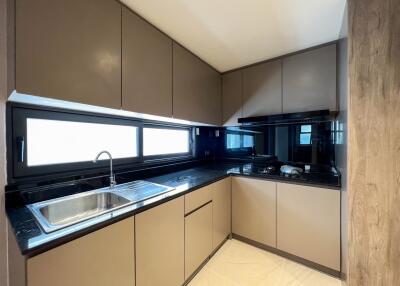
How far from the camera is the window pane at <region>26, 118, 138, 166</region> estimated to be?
45.3 inches

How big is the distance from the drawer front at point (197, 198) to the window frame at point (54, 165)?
646mm

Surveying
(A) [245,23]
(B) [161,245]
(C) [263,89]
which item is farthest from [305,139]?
(B) [161,245]

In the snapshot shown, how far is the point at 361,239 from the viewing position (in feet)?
3.47

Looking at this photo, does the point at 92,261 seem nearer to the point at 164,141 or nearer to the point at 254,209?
the point at 164,141

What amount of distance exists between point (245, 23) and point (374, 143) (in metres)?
1.31

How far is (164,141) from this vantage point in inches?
85.3

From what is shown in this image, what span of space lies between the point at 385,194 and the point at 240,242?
58.2 inches

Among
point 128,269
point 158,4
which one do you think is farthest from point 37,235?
point 158,4

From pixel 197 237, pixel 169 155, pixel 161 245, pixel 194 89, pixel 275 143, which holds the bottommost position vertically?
pixel 197 237

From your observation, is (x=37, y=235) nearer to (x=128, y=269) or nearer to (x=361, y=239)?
(x=128, y=269)

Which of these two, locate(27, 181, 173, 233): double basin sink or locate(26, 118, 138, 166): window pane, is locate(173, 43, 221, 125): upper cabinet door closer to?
locate(26, 118, 138, 166): window pane

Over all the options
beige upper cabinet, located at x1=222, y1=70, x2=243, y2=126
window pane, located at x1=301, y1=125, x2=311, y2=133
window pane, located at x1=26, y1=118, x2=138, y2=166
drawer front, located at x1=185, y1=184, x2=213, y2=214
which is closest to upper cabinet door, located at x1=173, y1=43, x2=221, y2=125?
beige upper cabinet, located at x1=222, y1=70, x2=243, y2=126

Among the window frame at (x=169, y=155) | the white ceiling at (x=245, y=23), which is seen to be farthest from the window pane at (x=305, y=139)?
the window frame at (x=169, y=155)

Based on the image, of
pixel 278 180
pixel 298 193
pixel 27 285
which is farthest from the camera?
pixel 278 180
